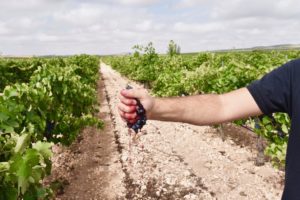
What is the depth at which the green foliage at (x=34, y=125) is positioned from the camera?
321 cm

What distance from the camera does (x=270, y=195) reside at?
8914mm

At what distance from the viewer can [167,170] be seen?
1017cm

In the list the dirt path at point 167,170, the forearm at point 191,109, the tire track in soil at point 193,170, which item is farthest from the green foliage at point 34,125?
the tire track in soil at point 193,170

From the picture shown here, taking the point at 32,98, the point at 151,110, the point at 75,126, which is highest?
the point at 151,110

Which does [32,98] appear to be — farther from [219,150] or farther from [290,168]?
[219,150]

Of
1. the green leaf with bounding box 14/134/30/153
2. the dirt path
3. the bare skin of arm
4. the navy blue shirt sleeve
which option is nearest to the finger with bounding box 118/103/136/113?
the bare skin of arm

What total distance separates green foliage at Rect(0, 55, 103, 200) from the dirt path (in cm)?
135

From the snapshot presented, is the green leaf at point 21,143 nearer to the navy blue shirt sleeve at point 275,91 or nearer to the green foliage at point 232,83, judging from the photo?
the navy blue shirt sleeve at point 275,91

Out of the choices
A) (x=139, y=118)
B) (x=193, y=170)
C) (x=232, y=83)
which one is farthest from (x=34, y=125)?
(x=232, y=83)

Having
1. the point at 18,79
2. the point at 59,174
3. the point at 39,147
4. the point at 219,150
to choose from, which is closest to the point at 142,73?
the point at 18,79

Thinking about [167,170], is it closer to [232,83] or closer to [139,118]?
[232,83]

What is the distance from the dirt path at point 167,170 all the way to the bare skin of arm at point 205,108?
6.06m

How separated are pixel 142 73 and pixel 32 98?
22046 millimetres

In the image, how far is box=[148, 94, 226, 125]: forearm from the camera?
239cm
